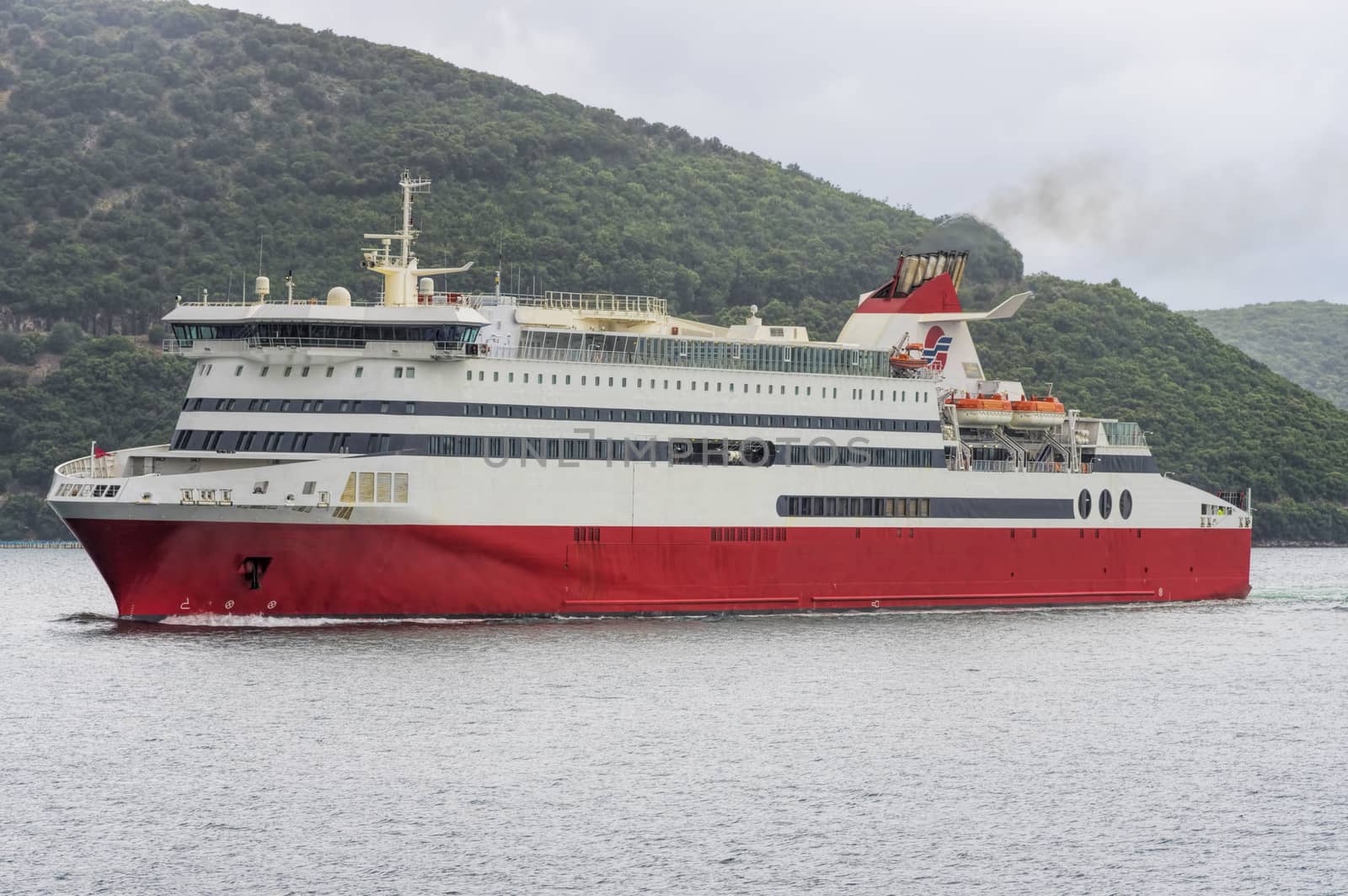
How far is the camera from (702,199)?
410 ft

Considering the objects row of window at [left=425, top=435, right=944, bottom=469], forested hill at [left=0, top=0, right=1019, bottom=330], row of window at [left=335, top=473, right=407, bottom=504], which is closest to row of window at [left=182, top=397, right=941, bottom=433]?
row of window at [left=425, top=435, right=944, bottom=469]

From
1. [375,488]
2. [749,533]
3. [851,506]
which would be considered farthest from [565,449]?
[851,506]

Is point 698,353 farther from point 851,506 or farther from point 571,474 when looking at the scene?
point 851,506

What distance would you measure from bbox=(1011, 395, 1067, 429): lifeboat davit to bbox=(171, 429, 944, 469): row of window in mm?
4366

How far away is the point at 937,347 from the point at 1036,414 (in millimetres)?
3689

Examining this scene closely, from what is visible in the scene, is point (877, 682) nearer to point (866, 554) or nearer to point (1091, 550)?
point (866, 554)

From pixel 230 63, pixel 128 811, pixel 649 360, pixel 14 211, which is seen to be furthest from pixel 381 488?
pixel 230 63

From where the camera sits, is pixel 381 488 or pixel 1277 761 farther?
pixel 381 488

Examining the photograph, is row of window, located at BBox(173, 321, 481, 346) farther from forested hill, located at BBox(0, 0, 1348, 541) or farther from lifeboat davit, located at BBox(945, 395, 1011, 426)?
forested hill, located at BBox(0, 0, 1348, 541)

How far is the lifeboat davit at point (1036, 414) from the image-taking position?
54781 millimetres

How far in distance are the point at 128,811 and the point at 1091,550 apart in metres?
34.5

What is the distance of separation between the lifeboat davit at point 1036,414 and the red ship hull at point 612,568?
346cm

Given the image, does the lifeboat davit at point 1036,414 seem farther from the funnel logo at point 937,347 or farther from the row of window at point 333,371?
the row of window at point 333,371

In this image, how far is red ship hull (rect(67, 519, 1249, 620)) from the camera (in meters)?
41.9
